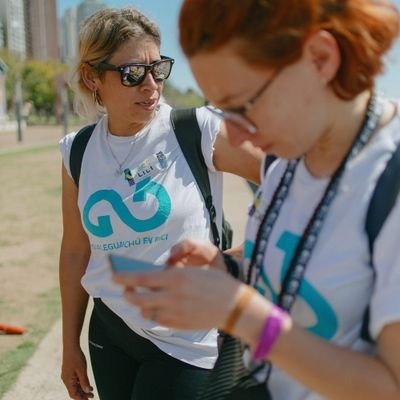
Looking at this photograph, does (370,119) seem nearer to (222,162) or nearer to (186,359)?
(222,162)

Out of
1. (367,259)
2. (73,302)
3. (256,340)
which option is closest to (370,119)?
(367,259)

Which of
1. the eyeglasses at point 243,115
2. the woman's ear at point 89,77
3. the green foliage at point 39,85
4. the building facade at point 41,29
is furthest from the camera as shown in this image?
the building facade at point 41,29

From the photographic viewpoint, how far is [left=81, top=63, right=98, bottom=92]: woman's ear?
87.0 inches

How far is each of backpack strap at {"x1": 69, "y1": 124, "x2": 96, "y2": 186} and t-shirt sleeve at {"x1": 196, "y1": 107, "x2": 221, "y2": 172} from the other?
18.3 inches

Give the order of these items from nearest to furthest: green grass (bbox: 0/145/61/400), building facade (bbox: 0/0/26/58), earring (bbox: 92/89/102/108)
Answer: earring (bbox: 92/89/102/108) < green grass (bbox: 0/145/61/400) < building facade (bbox: 0/0/26/58)

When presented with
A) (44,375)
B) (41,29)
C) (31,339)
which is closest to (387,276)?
(44,375)

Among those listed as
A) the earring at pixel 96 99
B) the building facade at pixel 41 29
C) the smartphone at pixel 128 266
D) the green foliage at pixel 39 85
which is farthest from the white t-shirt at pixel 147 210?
the building facade at pixel 41 29

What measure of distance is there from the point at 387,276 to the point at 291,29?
18.9 inches

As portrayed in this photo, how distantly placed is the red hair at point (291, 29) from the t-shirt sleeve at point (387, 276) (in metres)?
0.27

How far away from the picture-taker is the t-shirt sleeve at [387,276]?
99 centimetres

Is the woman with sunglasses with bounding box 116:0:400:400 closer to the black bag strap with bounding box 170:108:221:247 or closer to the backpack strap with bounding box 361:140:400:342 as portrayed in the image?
the backpack strap with bounding box 361:140:400:342

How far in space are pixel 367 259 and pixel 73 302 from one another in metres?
1.50

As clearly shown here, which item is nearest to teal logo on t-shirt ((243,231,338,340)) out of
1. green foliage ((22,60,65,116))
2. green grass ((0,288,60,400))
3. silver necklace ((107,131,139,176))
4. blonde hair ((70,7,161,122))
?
silver necklace ((107,131,139,176))

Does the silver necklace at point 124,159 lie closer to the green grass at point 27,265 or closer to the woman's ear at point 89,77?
the woman's ear at point 89,77
